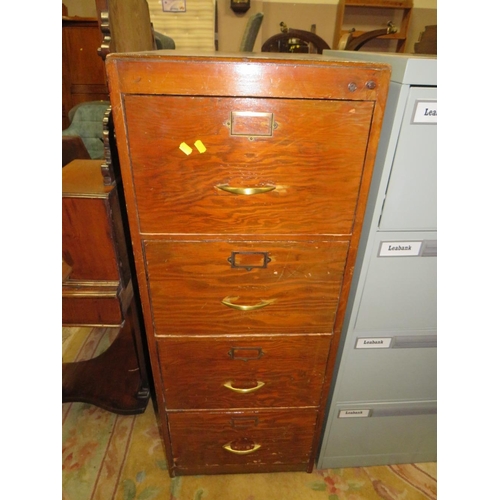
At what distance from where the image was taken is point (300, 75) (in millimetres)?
587

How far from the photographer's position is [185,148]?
633 millimetres

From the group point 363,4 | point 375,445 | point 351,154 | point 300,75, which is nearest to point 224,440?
point 375,445

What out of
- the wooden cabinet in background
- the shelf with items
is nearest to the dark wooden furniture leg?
the wooden cabinet in background

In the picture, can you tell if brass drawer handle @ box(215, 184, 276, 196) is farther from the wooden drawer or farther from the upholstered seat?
the upholstered seat

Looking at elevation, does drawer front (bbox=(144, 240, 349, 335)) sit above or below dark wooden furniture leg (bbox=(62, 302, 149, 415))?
above

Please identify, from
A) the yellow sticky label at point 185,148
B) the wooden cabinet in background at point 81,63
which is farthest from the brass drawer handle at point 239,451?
the wooden cabinet in background at point 81,63

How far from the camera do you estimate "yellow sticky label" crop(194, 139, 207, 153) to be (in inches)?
24.8

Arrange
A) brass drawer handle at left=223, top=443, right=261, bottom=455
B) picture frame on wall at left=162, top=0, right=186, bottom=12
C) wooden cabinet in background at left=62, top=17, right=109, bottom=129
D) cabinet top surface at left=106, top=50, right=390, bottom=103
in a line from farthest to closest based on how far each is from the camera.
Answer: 1. wooden cabinet in background at left=62, top=17, right=109, bottom=129
2. picture frame on wall at left=162, top=0, right=186, bottom=12
3. brass drawer handle at left=223, top=443, right=261, bottom=455
4. cabinet top surface at left=106, top=50, right=390, bottom=103

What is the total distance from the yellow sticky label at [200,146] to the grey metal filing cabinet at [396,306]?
0.38 metres

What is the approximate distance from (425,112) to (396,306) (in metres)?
0.48

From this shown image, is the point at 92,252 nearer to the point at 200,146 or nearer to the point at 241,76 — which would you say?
the point at 200,146

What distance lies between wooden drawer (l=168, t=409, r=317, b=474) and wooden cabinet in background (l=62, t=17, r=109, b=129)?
7.69ft

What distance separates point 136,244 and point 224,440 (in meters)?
0.69

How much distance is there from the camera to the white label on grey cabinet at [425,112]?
0.66 meters
